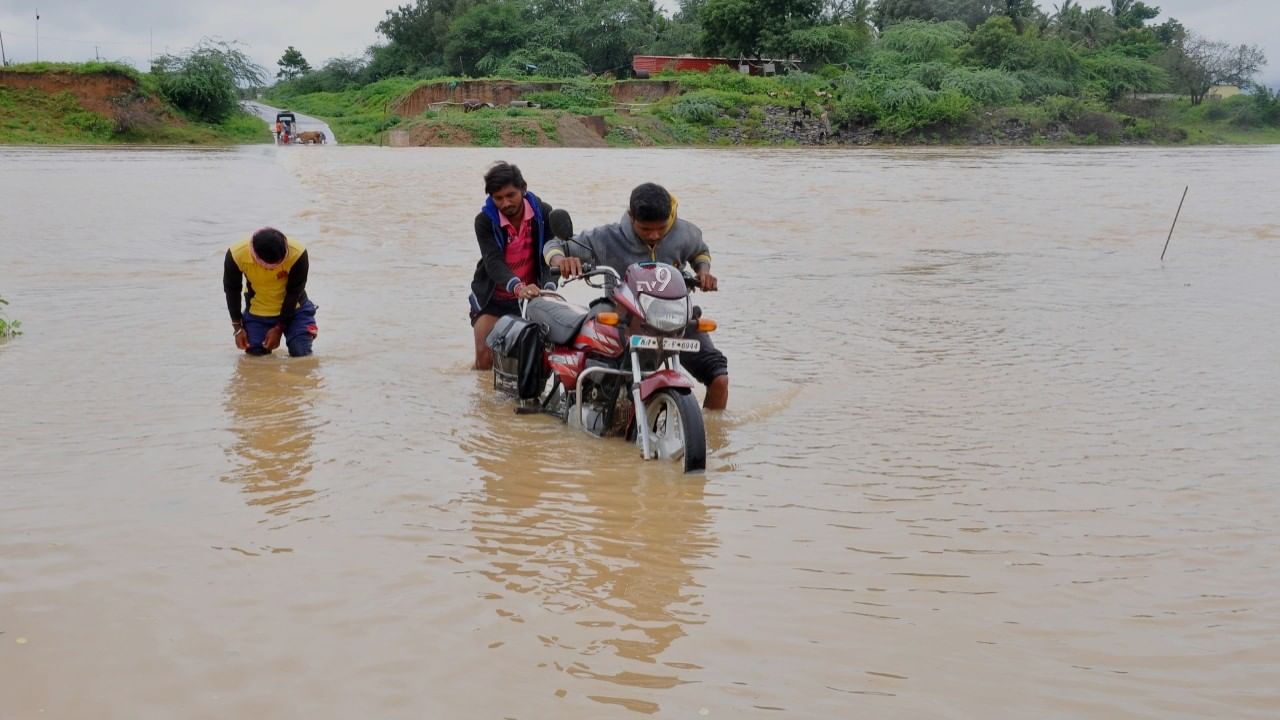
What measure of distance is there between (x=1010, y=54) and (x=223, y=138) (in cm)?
4123

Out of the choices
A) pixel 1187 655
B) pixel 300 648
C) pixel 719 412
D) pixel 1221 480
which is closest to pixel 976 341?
pixel 719 412

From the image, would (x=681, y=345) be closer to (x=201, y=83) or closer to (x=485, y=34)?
(x=201, y=83)

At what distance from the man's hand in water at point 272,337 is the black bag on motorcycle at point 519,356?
203 centimetres

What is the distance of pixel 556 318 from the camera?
5.89 m

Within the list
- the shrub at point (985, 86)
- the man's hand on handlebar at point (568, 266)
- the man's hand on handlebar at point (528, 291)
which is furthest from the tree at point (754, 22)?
the man's hand on handlebar at point (568, 266)

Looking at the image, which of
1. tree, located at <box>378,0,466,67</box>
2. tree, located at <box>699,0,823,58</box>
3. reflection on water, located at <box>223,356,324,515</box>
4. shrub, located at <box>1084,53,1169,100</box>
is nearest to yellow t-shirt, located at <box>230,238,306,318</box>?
reflection on water, located at <box>223,356,324,515</box>

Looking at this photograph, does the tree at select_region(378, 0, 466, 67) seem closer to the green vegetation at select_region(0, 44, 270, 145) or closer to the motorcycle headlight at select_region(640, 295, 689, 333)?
the green vegetation at select_region(0, 44, 270, 145)

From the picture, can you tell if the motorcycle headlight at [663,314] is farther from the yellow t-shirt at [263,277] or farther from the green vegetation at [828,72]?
the green vegetation at [828,72]

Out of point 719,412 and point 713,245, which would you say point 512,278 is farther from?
point 713,245

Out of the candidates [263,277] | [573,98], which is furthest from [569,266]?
[573,98]

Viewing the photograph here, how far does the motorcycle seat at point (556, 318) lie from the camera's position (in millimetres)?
5777

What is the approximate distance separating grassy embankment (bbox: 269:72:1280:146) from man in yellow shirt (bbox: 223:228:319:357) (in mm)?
39217

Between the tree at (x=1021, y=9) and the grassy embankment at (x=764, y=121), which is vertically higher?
the tree at (x=1021, y=9)

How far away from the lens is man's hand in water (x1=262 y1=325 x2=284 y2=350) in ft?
25.2
